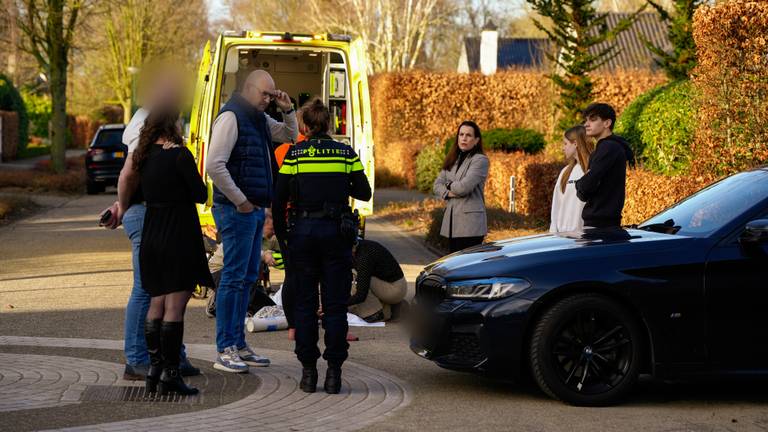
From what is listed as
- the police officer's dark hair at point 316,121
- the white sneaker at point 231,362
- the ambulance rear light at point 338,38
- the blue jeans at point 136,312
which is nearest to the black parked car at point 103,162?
the ambulance rear light at point 338,38

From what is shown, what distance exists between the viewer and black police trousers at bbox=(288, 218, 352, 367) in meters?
7.01

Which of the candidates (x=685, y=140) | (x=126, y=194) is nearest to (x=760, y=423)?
(x=126, y=194)

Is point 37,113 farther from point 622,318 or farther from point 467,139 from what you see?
point 622,318

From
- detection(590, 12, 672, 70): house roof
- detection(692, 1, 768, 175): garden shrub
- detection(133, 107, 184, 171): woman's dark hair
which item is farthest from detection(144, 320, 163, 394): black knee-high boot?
detection(590, 12, 672, 70): house roof

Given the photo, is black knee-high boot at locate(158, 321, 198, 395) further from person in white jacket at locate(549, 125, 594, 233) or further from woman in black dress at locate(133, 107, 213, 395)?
person in white jacket at locate(549, 125, 594, 233)

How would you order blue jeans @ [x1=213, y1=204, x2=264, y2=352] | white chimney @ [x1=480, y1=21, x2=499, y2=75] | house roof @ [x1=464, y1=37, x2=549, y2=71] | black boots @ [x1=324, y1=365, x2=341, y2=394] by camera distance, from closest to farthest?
black boots @ [x1=324, y1=365, x2=341, y2=394]
blue jeans @ [x1=213, y1=204, x2=264, y2=352]
white chimney @ [x1=480, y1=21, x2=499, y2=75]
house roof @ [x1=464, y1=37, x2=549, y2=71]

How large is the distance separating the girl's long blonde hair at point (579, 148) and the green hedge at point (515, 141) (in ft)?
57.9

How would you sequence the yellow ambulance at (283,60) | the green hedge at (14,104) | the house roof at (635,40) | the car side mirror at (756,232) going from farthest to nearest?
the green hedge at (14,104) → the house roof at (635,40) → the yellow ambulance at (283,60) → the car side mirror at (756,232)

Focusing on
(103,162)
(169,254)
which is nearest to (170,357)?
(169,254)

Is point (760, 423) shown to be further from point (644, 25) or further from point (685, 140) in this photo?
point (644, 25)

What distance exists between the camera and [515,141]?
27312 mm

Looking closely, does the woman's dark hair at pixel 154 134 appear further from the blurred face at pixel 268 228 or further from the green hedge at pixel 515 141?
the green hedge at pixel 515 141

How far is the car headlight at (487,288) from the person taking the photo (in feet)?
22.3

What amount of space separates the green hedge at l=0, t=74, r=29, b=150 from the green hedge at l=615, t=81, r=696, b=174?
39.9 metres
